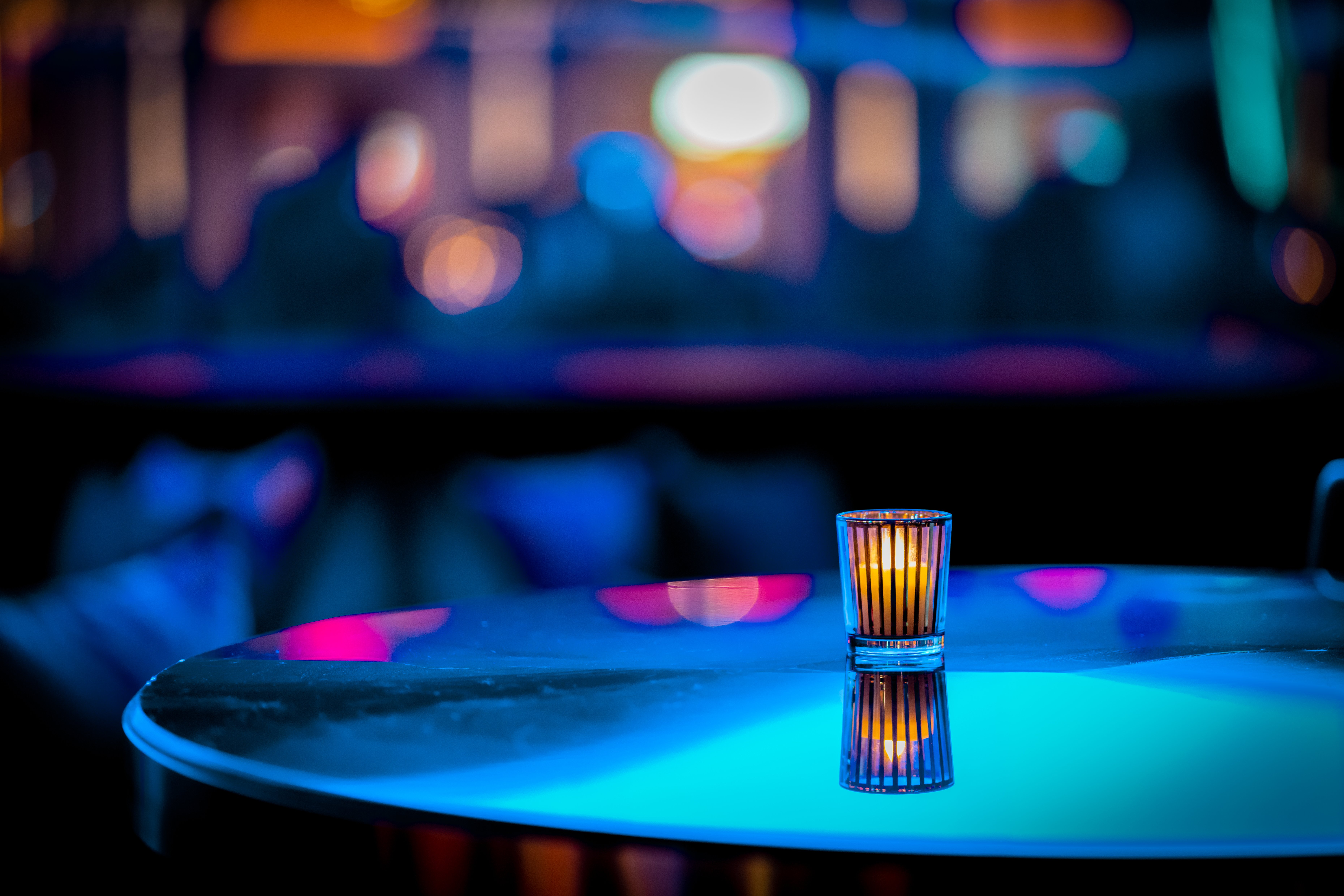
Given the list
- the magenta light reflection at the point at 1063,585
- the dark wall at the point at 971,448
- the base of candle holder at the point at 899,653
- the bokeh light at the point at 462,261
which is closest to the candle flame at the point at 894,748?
the base of candle holder at the point at 899,653

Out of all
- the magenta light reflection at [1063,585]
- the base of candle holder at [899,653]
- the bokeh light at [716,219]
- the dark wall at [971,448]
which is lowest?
the dark wall at [971,448]

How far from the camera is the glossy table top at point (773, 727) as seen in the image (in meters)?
0.49

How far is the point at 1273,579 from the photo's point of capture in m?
1.26

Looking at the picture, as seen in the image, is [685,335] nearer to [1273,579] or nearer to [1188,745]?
[1273,579]

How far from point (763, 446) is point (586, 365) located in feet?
1.37

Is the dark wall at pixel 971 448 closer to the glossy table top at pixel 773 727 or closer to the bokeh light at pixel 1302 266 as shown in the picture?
the bokeh light at pixel 1302 266

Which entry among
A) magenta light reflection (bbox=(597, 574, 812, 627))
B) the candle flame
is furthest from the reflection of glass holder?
magenta light reflection (bbox=(597, 574, 812, 627))

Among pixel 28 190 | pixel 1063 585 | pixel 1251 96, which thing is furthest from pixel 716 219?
pixel 1063 585

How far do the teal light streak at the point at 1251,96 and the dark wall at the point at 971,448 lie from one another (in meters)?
0.53

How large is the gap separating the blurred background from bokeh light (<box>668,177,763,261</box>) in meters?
0.01

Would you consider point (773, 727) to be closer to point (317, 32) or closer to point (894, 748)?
point (894, 748)

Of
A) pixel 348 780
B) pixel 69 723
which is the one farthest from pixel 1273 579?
pixel 69 723

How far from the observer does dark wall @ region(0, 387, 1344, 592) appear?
2654 mm

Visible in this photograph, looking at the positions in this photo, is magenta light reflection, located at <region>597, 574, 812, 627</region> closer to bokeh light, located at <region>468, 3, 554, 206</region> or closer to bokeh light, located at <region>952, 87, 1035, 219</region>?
bokeh light, located at <region>952, 87, 1035, 219</region>
